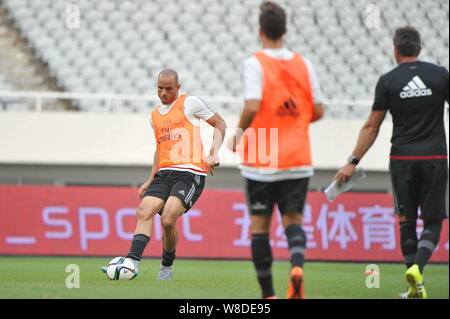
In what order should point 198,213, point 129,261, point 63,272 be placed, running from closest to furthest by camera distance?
point 129,261 → point 63,272 → point 198,213

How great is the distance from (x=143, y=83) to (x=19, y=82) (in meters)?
2.74

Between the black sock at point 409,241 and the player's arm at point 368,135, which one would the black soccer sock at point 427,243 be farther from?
the player's arm at point 368,135

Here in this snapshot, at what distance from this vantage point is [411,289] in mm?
7047

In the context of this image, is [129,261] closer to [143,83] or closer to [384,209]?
[384,209]

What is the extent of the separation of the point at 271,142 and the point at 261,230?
57 cm

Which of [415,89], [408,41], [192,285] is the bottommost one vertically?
[192,285]

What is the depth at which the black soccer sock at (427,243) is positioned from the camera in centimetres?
697

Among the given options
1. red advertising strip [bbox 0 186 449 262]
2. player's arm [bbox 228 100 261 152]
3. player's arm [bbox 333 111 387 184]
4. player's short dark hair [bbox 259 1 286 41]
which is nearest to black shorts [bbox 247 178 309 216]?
player's arm [bbox 228 100 261 152]

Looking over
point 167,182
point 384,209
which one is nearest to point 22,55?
point 384,209

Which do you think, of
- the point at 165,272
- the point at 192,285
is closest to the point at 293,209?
the point at 192,285

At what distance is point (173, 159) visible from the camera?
26.4ft

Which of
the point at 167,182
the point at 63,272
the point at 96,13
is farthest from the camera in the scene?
the point at 96,13

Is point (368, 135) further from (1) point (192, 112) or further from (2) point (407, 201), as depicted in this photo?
(1) point (192, 112)

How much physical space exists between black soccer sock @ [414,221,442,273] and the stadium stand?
11970 mm
